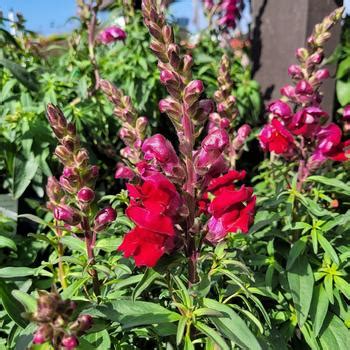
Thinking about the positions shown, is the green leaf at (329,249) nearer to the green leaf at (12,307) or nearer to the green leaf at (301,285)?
the green leaf at (301,285)

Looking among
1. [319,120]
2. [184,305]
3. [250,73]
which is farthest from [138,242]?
[250,73]

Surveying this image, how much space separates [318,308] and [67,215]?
75 cm

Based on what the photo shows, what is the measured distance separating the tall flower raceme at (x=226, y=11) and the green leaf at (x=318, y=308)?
2.41 m

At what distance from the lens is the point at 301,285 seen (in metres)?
1.41

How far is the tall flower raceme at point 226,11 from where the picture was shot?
3408mm

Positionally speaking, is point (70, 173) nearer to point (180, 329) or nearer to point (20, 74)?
point (180, 329)

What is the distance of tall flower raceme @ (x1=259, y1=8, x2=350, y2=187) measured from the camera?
177 cm

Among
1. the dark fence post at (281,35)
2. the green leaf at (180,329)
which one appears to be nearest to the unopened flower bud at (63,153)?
the green leaf at (180,329)

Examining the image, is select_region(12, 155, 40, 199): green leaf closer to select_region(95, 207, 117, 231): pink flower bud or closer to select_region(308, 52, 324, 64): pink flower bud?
select_region(95, 207, 117, 231): pink flower bud

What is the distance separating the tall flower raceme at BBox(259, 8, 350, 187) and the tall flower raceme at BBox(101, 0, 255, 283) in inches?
25.4

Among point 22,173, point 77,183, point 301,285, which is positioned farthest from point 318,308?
point 22,173

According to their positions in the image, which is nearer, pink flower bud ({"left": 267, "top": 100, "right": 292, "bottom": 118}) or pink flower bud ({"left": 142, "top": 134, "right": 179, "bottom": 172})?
pink flower bud ({"left": 142, "top": 134, "right": 179, "bottom": 172})

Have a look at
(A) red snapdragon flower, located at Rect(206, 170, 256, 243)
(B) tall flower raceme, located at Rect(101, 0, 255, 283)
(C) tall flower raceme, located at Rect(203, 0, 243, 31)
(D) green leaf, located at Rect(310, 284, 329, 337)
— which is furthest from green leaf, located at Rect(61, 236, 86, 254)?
(C) tall flower raceme, located at Rect(203, 0, 243, 31)

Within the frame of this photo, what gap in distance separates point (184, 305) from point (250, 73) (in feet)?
7.75
